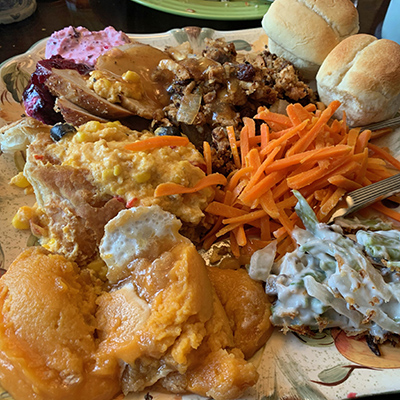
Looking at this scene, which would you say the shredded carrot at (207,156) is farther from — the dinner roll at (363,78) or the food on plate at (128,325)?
the dinner roll at (363,78)

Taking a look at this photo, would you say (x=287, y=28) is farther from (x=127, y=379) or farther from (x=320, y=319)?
(x=127, y=379)

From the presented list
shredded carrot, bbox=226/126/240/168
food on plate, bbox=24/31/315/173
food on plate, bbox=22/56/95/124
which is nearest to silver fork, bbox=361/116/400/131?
food on plate, bbox=24/31/315/173

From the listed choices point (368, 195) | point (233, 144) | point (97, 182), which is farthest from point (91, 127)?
point (368, 195)

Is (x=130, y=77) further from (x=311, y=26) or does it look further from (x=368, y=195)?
(x=368, y=195)

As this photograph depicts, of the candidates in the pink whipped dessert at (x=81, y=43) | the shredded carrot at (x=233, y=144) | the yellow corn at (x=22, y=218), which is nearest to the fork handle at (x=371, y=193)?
the shredded carrot at (x=233, y=144)

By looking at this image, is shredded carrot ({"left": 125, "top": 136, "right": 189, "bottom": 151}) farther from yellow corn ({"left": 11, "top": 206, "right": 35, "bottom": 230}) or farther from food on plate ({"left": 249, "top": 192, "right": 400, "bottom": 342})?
food on plate ({"left": 249, "top": 192, "right": 400, "bottom": 342})

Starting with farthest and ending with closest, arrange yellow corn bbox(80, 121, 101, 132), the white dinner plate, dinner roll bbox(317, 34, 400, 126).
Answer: dinner roll bbox(317, 34, 400, 126) < yellow corn bbox(80, 121, 101, 132) < the white dinner plate
